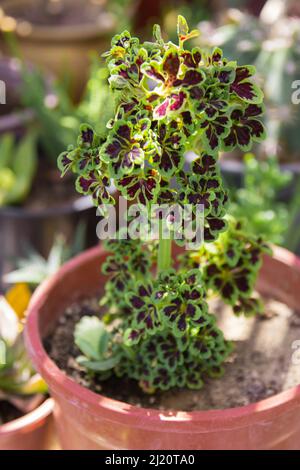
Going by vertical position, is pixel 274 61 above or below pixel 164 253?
above

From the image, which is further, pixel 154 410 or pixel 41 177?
pixel 41 177

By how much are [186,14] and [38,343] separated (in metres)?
1.51

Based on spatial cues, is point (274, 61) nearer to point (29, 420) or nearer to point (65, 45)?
point (65, 45)

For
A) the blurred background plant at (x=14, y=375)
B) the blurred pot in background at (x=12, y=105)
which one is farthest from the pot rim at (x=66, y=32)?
the blurred background plant at (x=14, y=375)

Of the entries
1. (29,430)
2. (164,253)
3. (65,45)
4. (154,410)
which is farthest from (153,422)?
(65,45)

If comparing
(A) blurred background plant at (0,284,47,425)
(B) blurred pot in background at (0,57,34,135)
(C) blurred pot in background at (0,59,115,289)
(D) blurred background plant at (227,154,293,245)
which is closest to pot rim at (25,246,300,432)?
(A) blurred background plant at (0,284,47,425)

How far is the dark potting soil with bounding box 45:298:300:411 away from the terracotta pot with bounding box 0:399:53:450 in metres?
0.11

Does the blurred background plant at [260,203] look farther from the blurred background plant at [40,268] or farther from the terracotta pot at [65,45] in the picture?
the terracotta pot at [65,45]

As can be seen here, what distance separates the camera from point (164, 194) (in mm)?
786

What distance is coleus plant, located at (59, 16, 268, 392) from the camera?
→ 738 millimetres

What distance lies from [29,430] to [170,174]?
0.50 metres

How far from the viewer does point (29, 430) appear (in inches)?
41.4

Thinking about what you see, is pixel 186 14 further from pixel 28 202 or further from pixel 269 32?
pixel 28 202

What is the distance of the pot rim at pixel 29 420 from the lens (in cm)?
104
